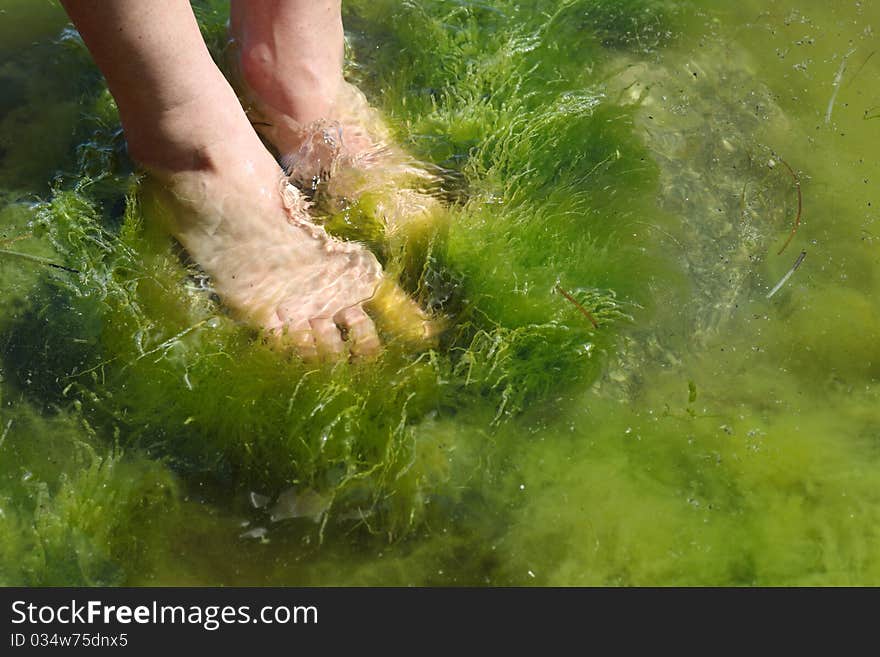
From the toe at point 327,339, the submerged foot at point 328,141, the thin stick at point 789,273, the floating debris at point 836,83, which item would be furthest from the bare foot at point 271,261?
the floating debris at point 836,83

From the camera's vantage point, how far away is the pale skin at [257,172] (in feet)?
5.09

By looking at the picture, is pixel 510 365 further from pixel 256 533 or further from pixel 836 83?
pixel 836 83

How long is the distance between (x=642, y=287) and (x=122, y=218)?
3.48 feet

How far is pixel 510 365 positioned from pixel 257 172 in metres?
0.60

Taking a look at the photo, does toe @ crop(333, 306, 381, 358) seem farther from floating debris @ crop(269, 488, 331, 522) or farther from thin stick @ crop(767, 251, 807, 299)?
thin stick @ crop(767, 251, 807, 299)

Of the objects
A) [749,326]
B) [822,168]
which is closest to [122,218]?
[749,326]

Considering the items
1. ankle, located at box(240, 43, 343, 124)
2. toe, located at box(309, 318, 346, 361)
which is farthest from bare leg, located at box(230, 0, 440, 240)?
toe, located at box(309, 318, 346, 361)

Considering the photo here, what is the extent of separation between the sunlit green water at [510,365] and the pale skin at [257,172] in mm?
70

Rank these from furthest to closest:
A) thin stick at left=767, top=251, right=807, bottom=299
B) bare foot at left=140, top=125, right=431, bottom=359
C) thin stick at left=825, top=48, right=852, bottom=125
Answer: thin stick at left=825, top=48, right=852, bottom=125 → thin stick at left=767, top=251, right=807, bottom=299 → bare foot at left=140, top=125, right=431, bottom=359

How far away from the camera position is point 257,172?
169cm

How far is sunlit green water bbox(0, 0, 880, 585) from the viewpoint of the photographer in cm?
149

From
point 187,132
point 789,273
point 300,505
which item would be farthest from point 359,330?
point 789,273

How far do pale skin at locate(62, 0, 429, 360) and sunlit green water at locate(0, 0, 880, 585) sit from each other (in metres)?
0.07

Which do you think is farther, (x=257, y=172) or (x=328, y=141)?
(x=328, y=141)
